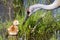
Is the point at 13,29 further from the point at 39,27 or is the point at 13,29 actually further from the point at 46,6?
the point at 46,6

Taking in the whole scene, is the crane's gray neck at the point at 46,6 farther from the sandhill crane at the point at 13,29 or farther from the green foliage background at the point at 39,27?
the sandhill crane at the point at 13,29

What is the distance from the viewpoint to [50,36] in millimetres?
2621

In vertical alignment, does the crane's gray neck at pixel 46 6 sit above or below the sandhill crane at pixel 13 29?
above

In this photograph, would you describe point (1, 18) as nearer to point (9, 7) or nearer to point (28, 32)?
point (9, 7)

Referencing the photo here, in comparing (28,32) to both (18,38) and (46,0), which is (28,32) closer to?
(18,38)

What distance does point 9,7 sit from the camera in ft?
8.79

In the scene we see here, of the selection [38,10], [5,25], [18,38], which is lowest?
[18,38]

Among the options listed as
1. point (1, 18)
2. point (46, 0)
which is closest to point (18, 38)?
point (1, 18)

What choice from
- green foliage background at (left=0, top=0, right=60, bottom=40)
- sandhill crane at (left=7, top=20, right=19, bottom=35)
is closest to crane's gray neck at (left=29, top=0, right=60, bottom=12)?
green foliage background at (left=0, top=0, right=60, bottom=40)

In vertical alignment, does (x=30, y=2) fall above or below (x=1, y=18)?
above

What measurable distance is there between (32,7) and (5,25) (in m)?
0.40


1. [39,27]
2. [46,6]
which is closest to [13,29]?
[39,27]

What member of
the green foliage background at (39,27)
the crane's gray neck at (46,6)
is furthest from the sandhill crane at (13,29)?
the crane's gray neck at (46,6)

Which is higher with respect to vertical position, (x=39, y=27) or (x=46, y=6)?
(x=46, y=6)
